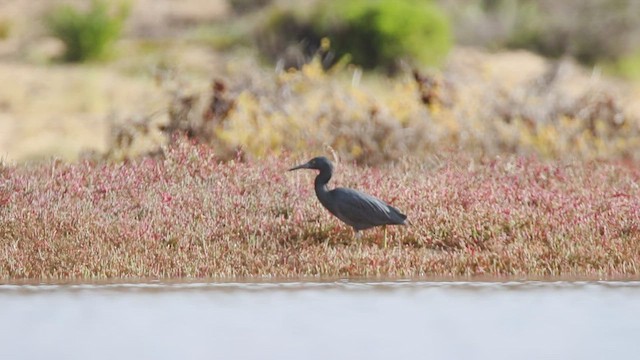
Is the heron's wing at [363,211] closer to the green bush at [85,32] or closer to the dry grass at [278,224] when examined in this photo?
the dry grass at [278,224]

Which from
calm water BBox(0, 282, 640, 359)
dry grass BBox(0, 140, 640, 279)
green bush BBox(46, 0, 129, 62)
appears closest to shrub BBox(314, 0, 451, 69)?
green bush BBox(46, 0, 129, 62)

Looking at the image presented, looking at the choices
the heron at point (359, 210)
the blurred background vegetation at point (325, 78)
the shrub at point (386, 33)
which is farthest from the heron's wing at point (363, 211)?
the shrub at point (386, 33)

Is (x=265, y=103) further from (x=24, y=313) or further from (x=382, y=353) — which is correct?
(x=382, y=353)

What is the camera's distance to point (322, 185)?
11.6m

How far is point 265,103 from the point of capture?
1702 cm

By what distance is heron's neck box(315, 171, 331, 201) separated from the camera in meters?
11.5

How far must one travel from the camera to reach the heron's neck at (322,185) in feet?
37.7

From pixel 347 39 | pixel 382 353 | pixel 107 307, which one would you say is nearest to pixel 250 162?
pixel 107 307

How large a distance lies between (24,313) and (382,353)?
2663mm

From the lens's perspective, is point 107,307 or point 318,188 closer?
point 107,307

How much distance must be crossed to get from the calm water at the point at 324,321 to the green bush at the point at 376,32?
60.5 ft

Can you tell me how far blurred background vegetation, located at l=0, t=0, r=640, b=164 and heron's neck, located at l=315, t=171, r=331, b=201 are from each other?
2822mm

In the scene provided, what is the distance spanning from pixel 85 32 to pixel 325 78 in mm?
14301

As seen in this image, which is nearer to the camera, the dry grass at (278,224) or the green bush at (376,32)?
the dry grass at (278,224)
